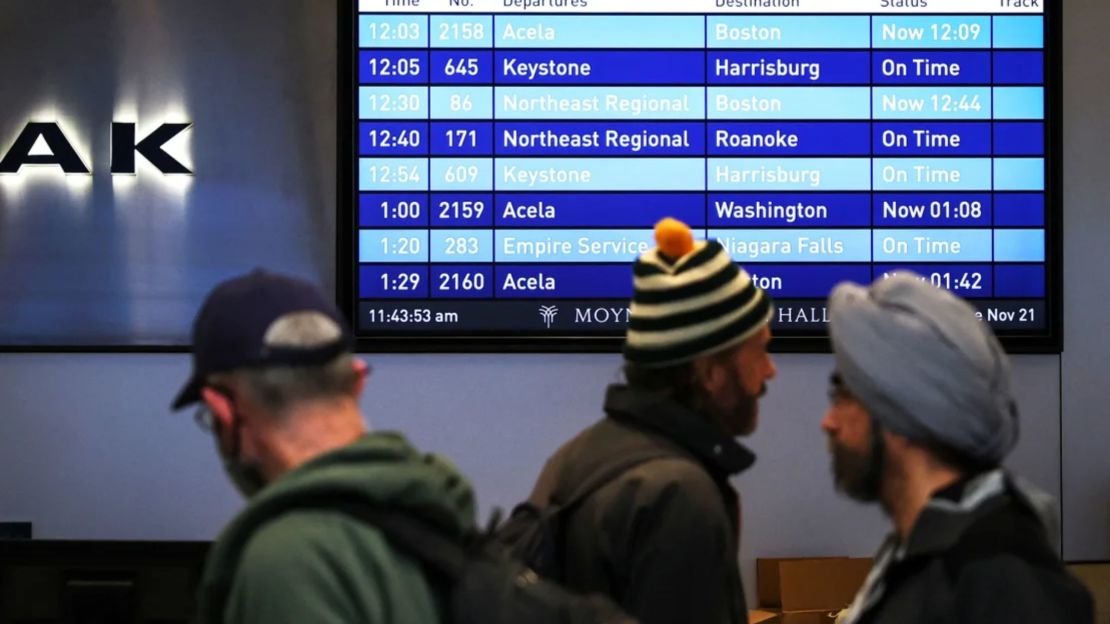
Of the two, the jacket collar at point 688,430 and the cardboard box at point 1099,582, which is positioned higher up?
the jacket collar at point 688,430

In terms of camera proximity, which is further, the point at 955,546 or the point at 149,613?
the point at 149,613

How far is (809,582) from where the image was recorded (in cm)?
400

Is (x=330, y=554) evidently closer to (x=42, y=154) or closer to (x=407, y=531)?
(x=407, y=531)

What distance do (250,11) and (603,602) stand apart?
291cm

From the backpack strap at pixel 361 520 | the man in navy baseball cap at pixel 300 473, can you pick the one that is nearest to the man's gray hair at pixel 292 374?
the man in navy baseball cap at pixel 300 473

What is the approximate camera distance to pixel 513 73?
3994 millimetres

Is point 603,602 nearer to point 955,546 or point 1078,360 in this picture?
point 955,546

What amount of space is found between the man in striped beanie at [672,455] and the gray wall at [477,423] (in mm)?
1581

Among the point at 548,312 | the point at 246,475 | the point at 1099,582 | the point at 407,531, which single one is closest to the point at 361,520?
the point at 407,531

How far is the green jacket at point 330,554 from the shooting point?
138cm

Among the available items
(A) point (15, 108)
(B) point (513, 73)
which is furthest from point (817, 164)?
(A) point (15, 108)

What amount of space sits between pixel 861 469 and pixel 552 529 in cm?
60

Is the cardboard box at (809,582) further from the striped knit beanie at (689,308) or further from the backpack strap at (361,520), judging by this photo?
the backpack strap at (361,520)

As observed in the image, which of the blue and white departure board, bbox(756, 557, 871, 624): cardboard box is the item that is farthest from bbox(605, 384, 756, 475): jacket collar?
bbox(756, 557, 871, 624): cardboard box
